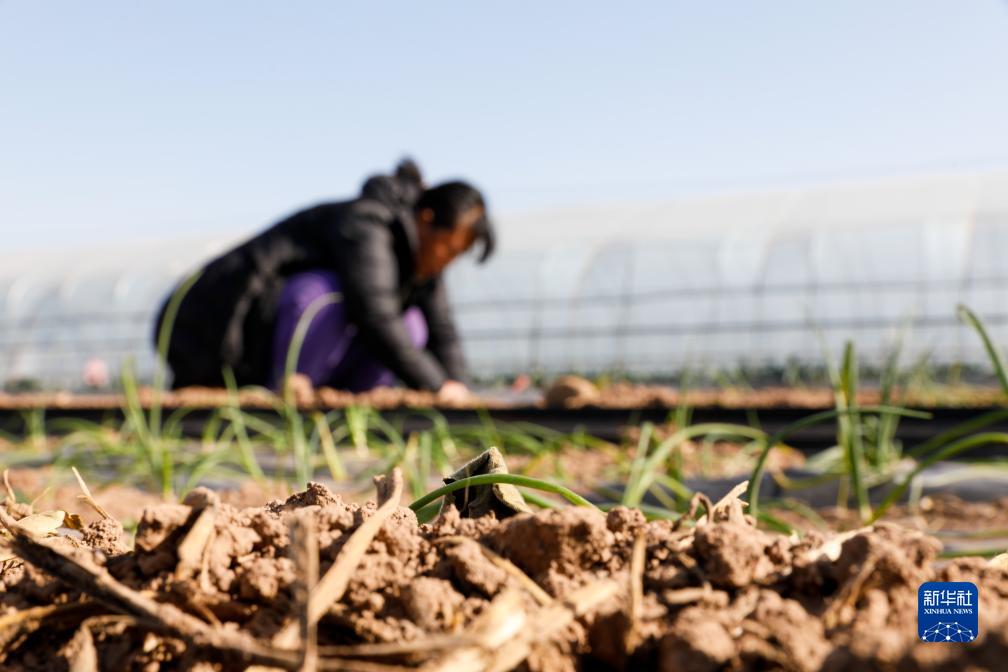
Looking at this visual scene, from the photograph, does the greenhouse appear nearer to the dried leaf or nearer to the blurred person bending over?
the blurred person bending over

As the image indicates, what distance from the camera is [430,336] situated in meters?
4.42

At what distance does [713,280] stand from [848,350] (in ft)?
22.7

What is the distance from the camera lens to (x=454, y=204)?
11.7 ft

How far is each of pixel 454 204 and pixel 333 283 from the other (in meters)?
0.64

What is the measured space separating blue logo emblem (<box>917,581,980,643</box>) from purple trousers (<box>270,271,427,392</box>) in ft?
10.2

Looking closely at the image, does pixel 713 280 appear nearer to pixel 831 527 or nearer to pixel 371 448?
pixel 371 448

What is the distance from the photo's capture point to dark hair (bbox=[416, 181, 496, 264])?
3562 mm

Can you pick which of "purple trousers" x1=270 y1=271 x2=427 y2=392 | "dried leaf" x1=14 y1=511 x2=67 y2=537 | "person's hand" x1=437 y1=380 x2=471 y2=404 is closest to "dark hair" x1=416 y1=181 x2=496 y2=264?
"purple trousers" x1=270 y1=271 x2=427 y2=392

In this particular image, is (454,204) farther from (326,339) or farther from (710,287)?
(710,287)

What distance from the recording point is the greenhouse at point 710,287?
7.45 metres

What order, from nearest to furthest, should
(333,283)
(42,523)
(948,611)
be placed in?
(948,611)
(42,523)
(333,283)

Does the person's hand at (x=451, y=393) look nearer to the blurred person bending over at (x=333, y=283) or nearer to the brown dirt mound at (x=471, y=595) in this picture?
the blurred person bending over at (x=333, y=283)

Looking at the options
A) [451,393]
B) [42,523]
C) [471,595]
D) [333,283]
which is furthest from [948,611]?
[333,283]

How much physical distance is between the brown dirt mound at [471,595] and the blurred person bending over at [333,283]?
306cm
